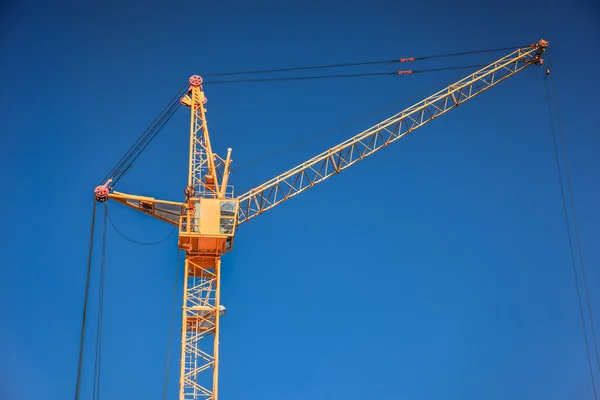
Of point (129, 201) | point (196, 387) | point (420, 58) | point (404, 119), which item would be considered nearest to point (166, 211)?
point (129, 201)

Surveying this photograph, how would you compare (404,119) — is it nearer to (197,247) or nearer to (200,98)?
(200,98)

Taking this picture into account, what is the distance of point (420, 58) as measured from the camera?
74.4 m

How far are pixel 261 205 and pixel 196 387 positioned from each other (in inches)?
612

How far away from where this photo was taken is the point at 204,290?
61125 mm

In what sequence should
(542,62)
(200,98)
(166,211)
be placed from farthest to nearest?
(542,62) → (200,98) → (166,211)

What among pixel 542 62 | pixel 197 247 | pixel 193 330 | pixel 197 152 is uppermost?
pixel 542 62

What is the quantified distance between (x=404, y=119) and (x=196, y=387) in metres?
29.8

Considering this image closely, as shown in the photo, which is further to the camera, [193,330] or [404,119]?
[404,119]

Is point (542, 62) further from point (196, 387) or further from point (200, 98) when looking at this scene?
point (196, 387)

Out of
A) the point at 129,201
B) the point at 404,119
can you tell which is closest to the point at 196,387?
the point at 129,201

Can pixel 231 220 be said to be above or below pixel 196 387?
above

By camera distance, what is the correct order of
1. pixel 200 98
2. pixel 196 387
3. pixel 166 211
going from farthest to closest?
1. pixel 200 98
2. pixel 166 211
3. pixel 196 387

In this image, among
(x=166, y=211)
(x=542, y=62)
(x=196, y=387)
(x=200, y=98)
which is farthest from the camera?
(x=542, y=62)

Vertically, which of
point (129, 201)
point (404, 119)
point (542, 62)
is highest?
point (542, 62)
